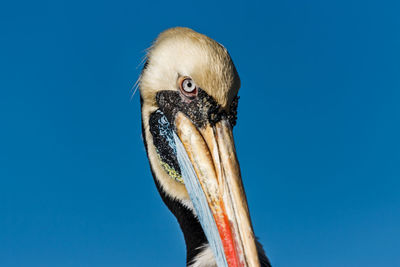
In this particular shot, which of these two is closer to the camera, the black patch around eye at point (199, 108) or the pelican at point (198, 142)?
the pelican at point (198, 142)

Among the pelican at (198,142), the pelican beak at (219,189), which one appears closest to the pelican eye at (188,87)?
the pelican at (198,142)

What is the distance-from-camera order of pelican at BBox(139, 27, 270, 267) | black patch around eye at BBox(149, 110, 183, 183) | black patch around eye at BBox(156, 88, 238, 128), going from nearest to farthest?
pelican at BBox(139, 27, 270, 267) → black patch around eye at BBox(156, 88, 238, 128) → black patch around eye at BBox(149, 110, 183, 183)

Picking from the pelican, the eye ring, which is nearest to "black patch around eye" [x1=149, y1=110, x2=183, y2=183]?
the pelican

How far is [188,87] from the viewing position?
4.85 meters

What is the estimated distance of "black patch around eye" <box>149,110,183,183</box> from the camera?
16.9 feet

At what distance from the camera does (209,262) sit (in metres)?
4.86

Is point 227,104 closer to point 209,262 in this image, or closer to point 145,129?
point 145,129

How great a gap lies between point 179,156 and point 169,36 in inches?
49.6

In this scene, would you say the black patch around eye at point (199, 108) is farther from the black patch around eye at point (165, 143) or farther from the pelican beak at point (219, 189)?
the black patch around eye at point (165, 143)

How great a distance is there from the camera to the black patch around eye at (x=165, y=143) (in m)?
5.16

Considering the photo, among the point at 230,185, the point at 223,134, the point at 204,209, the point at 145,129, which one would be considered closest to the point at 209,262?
the point at 204,209

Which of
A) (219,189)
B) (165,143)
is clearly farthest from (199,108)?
(219,189)

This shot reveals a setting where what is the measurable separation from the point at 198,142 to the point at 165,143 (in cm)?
61

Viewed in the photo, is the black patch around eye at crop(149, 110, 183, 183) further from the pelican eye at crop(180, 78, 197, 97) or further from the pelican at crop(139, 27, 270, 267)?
the pelican eye at crop(180, 78, 197, 97)
